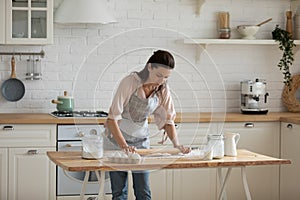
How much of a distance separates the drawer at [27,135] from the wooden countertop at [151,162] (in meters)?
1.22

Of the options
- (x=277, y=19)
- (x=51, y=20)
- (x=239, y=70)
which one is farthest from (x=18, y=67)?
(x=277, y=19)

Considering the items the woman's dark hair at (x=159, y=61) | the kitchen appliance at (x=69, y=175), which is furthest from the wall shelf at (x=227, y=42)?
the woman's dark hair at (x=159, y=61)

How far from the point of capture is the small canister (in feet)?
11.7

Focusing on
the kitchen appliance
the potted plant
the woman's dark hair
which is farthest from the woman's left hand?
the potted plant

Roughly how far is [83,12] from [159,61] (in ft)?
7.64

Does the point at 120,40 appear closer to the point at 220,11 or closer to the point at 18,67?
the point at 18,67

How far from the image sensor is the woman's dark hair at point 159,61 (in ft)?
9.61

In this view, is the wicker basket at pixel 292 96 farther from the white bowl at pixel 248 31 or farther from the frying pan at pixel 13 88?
the frying pan at pixel 13 88

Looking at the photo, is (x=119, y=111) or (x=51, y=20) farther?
(x=51, y=20)

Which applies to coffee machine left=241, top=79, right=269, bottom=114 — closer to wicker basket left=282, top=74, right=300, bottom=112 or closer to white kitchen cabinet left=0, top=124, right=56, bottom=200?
wicker basket left=282, top=74, right=300, bottom=112

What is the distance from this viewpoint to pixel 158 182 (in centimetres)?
512

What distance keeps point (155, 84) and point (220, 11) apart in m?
2.97

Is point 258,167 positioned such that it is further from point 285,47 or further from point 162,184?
point 285,47

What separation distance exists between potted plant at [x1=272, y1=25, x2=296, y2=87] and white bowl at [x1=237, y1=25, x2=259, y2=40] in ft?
0.66
